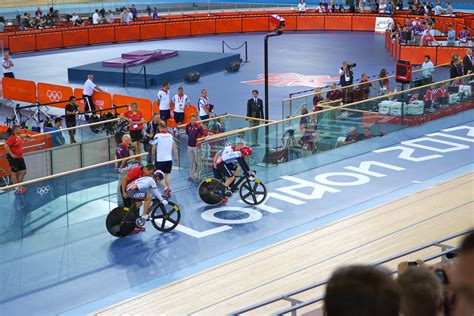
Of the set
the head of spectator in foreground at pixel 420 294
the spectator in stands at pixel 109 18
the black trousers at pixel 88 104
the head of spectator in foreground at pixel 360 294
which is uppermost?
the head of spectator in foreground at pixel 360 294

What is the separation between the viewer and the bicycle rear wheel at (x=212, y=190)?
52.5 feet

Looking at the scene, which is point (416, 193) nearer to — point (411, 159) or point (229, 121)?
point (411, 159)

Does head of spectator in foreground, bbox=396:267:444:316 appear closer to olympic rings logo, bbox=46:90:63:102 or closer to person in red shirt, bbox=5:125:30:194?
person in red shirt, bbox=5:125:30:194

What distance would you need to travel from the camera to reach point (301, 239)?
46.6 feet

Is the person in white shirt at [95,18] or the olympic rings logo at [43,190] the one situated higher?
the person in white shirt at [95,18]

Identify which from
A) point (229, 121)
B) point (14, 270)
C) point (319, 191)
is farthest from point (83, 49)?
point (14, 270)

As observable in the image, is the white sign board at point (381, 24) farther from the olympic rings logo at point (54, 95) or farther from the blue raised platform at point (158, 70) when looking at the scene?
the olympic rings logo at point (54, 95)

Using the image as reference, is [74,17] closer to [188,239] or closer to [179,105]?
[179,105]

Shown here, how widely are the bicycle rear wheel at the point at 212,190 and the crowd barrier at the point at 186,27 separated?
26.2 metres

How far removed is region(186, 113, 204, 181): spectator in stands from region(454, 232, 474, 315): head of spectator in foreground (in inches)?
573

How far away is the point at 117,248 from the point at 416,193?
20.7 ft

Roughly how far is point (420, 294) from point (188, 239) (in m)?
11.6

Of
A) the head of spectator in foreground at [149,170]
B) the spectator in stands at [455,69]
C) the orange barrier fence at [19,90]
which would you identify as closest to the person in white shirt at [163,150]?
the head of spectator in foreground at [149,170]

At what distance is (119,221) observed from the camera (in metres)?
14.4
